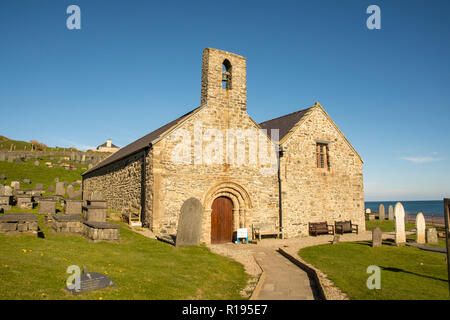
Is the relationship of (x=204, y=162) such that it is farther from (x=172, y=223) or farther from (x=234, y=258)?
(x=234, y=258)

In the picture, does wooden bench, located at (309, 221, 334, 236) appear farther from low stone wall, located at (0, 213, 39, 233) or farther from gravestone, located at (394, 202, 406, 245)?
low stone wall, located at (0, 213, 39, 233)

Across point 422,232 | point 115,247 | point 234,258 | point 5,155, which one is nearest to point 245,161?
point 234,258

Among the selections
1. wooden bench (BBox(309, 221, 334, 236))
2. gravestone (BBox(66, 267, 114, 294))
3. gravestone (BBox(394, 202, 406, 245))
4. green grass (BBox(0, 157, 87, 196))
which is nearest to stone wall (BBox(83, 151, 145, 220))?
gravestone (BBox(66, 267, 114, 294))

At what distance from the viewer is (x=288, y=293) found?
8805mm

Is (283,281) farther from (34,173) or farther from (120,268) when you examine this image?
(34,173)

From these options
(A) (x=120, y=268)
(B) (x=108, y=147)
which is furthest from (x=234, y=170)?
(B) (x=108, y=147)

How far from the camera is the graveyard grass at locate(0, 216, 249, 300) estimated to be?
653cm

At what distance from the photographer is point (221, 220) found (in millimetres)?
18141

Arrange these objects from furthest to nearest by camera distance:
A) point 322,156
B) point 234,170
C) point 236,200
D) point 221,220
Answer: point 322,156 → point 236,200 → point 234,170 → point 221,220

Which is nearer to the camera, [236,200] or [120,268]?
[120,268]

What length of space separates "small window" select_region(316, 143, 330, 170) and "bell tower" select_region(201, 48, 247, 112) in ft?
24.7

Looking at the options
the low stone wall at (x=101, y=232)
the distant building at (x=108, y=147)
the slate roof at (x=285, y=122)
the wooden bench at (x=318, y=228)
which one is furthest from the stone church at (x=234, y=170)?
the distant building at (x=108, y=147)

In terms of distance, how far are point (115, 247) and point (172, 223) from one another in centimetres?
505

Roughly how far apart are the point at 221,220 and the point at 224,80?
30.5ft
